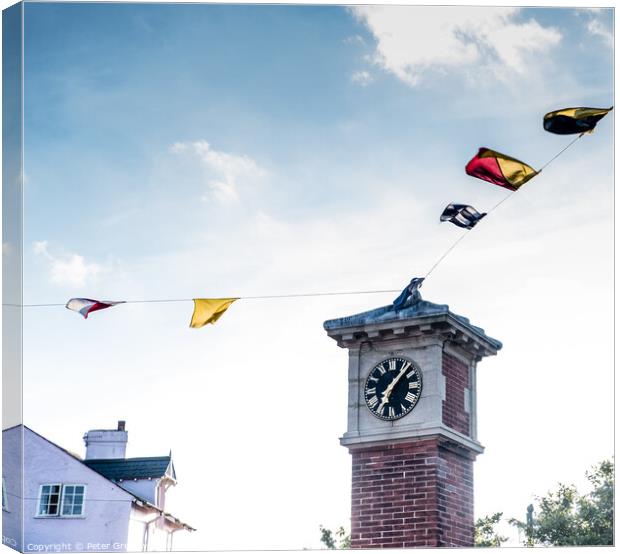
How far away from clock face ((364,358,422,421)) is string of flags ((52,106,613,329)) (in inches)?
32.5

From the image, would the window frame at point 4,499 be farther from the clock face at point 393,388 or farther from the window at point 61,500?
the clock face at point 393,388

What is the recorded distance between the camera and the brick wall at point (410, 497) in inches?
676

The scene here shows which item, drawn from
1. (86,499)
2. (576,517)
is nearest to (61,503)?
(86,499)

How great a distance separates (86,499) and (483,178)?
9723 mm

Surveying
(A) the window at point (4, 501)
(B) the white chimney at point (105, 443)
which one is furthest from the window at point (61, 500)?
(B) the white chimney at point (105, 443)

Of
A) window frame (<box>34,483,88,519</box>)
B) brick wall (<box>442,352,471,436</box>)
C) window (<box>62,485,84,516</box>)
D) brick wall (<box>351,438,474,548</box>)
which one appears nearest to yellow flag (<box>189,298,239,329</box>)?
brick wall (<box>351,438,474,548</box>)

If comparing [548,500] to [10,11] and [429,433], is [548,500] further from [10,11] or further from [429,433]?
[10,11]

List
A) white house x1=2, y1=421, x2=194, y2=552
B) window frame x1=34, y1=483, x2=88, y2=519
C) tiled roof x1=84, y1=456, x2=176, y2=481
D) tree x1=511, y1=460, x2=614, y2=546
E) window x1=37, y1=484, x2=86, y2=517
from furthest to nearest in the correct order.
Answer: tree x1=511, y1=460, x2=614, y2=546 → tiled roof x1=84, y1=456, x2=176, y2=481 → window x1=37, y1=484, x2=86, y2=517 → window frame x1=34, y1=483, x2=88, y2=519 → white house x1=2, y1=421, x2=194, y2=552

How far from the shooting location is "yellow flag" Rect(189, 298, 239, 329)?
58.3ft

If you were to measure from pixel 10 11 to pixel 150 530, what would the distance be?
9.74 metres

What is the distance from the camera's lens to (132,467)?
2423cm

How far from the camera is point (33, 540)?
21.1m

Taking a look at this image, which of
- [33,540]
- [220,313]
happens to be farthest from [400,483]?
[33,540]

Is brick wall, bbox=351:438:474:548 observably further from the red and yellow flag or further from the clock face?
the red and yellow flag
